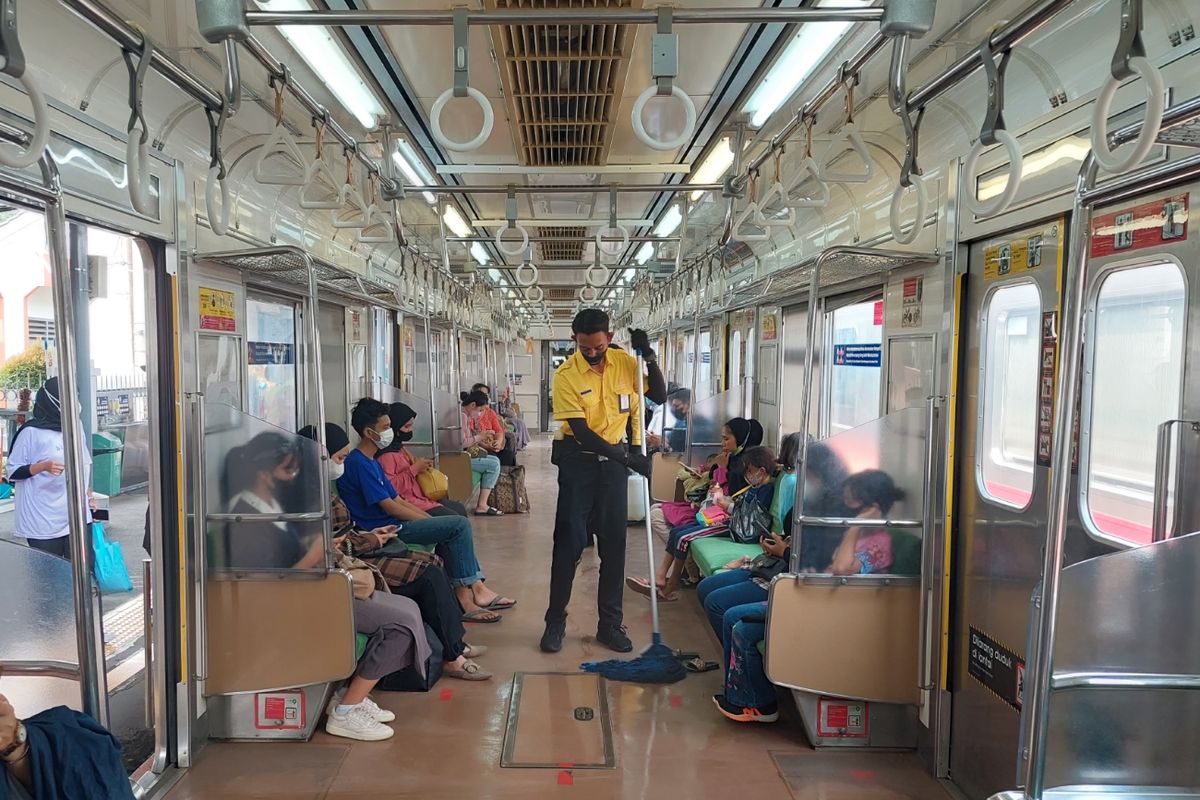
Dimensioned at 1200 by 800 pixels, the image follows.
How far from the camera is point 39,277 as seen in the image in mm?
7320

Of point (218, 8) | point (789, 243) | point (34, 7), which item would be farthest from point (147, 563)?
point (789, 243)

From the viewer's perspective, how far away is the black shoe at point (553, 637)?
493 cm

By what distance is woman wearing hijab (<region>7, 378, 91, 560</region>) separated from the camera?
464cm

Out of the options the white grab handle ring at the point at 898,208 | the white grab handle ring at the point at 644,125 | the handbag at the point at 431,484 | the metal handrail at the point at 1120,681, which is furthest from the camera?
the handbag at the point at 431,484

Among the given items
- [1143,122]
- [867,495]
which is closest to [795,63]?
[867,495]

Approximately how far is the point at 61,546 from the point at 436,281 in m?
4.97

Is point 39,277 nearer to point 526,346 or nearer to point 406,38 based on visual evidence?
point 406,38

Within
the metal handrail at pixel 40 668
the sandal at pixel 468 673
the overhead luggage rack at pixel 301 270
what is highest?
the overhead luggage rack at pixel 301 270

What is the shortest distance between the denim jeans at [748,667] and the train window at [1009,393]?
1.28m

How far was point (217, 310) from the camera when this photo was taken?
3928mm

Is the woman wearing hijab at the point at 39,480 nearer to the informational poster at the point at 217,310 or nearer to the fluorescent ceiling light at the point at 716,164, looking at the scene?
the informational poster at the point at 217,310

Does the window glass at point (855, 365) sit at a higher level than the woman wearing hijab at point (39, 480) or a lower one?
higher

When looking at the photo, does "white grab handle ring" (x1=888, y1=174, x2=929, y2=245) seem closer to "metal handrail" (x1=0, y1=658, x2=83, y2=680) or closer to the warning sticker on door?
the warning sticker on door

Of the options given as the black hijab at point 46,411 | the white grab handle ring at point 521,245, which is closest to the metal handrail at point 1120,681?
the white grab handle ring at point 521,245
